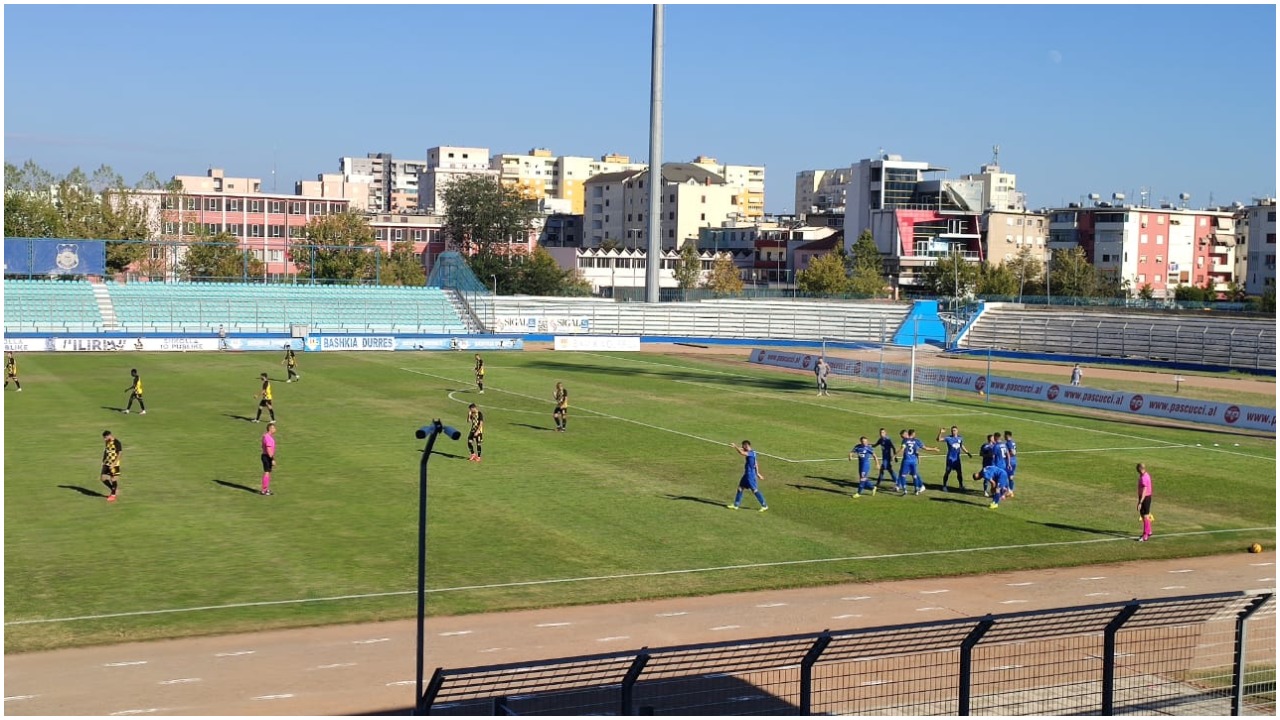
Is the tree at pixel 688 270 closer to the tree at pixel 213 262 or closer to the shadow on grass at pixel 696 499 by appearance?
the tree at pixel 213 262

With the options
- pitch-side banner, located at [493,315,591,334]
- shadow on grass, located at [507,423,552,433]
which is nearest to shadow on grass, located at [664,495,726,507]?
shadow on grass, located at [507,423,552,433]

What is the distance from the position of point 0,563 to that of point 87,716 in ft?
17.5

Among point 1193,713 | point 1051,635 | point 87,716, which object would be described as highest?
point 1051,635

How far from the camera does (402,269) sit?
127 meters

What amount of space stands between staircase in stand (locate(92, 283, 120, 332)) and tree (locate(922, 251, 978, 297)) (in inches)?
2946

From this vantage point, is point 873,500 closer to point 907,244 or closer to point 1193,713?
point 1193,713

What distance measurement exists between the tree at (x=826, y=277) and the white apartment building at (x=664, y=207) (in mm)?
42484

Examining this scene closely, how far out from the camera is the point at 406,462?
35.7 metres

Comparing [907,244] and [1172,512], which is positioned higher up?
[907,244]

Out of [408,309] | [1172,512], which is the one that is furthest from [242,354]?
[1172,512]

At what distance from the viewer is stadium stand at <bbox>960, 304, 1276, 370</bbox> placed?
7849 cm

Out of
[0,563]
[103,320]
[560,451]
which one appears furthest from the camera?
[103,320]

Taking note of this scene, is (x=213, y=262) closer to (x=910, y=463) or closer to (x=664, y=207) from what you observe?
(x=664, y=207)

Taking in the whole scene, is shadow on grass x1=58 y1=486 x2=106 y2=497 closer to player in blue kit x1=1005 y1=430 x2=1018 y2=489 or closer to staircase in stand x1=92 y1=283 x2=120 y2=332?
player in blue kit x1=1005 y1=430 x2=1018 y2=489
